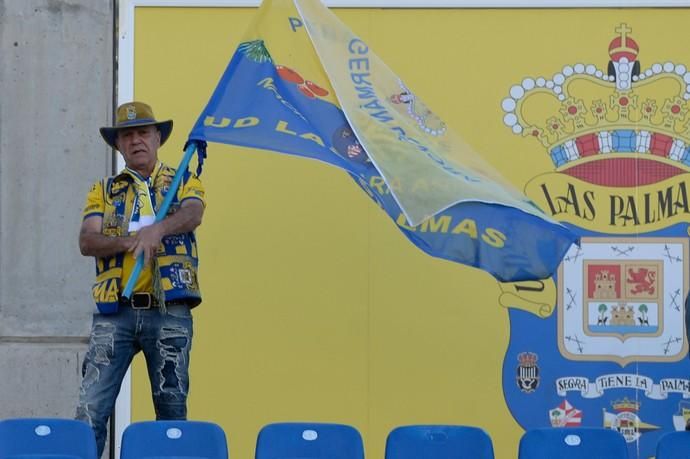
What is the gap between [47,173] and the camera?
737cm

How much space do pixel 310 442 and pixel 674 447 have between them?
1.34 meters

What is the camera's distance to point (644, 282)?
23.2 ft

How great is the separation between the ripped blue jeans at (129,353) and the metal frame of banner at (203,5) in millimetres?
1229

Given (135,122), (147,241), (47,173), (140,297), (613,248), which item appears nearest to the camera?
(147,241)

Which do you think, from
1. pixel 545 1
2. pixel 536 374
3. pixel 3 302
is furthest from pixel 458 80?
pixel 3 302

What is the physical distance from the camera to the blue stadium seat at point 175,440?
5.08 metres

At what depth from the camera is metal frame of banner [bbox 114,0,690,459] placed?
23.3ft

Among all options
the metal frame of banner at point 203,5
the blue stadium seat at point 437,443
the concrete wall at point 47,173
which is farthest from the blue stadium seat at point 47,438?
the concrete wall at point 47,173

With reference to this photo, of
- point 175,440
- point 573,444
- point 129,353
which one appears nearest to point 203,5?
point 129,353

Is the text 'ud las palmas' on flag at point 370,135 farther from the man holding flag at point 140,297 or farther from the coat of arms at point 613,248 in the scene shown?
the coat of arms at point 613,248

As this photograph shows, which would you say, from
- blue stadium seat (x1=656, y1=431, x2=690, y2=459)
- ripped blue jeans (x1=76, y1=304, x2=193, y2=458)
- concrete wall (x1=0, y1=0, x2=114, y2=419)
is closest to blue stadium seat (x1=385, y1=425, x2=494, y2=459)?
blue stadium seat (x1=656, y1=431, x2=690, y2=459)

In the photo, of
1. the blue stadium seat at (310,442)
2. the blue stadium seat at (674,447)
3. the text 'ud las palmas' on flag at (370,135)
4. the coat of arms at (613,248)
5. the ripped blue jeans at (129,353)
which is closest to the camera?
the blue stadium seat at (674,447)

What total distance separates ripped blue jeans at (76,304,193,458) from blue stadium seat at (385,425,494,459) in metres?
1.19

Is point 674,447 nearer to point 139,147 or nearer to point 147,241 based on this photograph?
point 147,241
